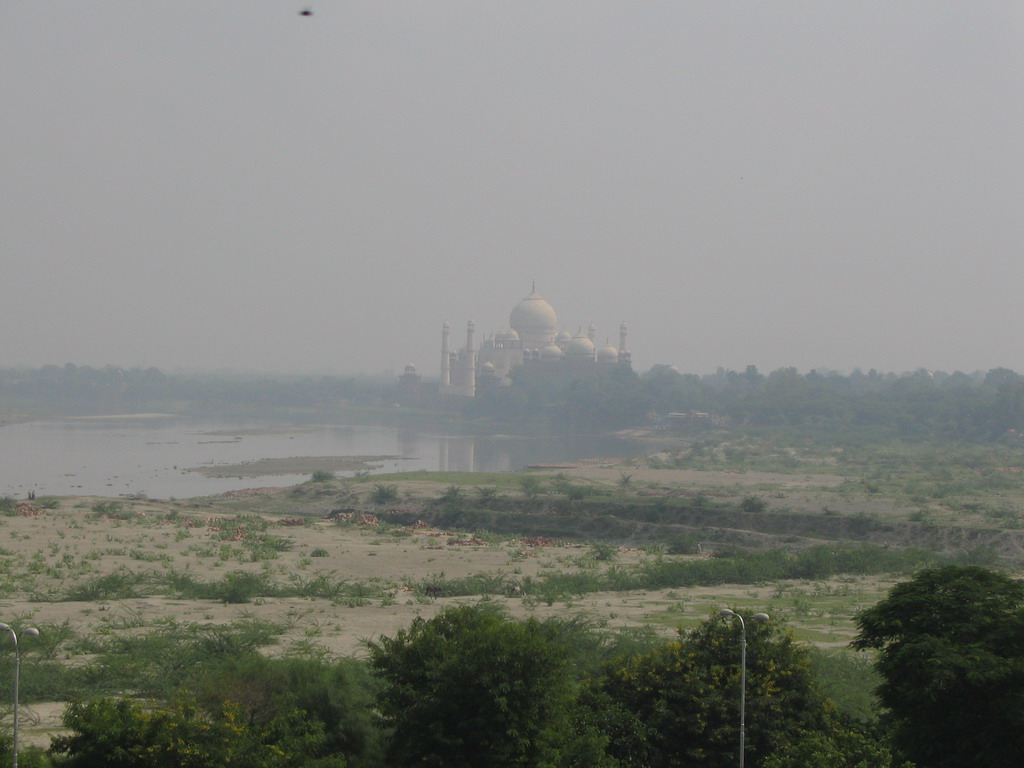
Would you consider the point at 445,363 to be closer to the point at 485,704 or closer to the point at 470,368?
the point at 470,368

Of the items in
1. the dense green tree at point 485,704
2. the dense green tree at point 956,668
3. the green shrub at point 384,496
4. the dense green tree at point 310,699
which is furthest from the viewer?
the green shrub at point 384,496

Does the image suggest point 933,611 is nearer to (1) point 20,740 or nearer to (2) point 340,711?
(2) point 340,711

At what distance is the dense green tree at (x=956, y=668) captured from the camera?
9.24 metres

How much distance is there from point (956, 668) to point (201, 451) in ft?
178

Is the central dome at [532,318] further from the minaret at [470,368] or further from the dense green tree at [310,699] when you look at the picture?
the dense green tree at [310,699]

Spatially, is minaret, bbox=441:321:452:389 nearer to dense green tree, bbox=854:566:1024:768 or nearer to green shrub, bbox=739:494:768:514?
green shrub, bbox=739:494:768:514

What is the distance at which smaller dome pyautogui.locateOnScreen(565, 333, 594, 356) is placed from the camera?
99.4m

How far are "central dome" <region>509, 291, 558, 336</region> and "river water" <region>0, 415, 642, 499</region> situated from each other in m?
21.8

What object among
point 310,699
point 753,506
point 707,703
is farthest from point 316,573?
point 753,506

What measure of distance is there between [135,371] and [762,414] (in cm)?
9286

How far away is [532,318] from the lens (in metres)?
103

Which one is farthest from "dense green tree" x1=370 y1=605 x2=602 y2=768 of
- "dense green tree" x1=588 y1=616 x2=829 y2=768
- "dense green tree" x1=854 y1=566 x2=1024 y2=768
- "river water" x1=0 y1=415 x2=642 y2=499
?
"river water" x1=0 y1=415 x2=642 y2=499

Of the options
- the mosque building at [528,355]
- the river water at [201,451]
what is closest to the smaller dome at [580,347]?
the mosque building at [528,355]

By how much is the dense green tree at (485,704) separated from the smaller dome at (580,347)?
89.2 m
